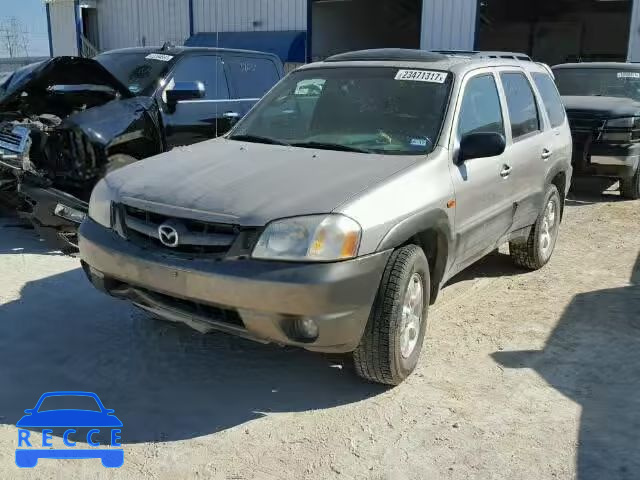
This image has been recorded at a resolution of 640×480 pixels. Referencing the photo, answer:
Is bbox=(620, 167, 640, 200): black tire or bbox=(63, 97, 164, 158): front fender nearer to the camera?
bbox=(63, 97, 164, 158): front fender

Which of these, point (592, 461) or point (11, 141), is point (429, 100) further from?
point (11, 141)

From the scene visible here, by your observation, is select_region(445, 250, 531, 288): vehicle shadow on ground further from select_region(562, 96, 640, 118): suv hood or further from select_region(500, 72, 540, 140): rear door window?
select_region(562, 96, 640, 118): suv hood

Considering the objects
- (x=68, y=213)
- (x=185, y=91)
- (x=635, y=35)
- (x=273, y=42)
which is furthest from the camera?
(x=273, y=42)

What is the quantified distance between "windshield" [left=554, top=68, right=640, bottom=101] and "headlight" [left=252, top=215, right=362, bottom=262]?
8.75m

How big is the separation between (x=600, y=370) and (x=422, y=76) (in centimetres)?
215

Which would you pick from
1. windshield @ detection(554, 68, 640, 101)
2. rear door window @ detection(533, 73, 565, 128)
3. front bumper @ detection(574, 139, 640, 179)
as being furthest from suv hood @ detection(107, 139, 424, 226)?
windshield @ detection(554, 68, 640, 101)

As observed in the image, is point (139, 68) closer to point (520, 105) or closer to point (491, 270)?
point (520, 105)

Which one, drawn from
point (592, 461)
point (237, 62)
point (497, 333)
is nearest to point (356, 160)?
point (497, 333)

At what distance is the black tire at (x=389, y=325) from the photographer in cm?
340

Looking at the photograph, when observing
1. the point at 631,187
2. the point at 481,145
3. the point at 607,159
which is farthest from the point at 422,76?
the point at 631,187

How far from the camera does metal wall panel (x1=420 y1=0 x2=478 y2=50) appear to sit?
55.2 ft

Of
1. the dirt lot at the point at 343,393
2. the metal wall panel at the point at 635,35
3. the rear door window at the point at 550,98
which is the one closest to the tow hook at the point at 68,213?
the dirt lot at the point at 343,393

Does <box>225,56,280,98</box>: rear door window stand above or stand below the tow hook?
above

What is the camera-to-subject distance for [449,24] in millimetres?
17109
